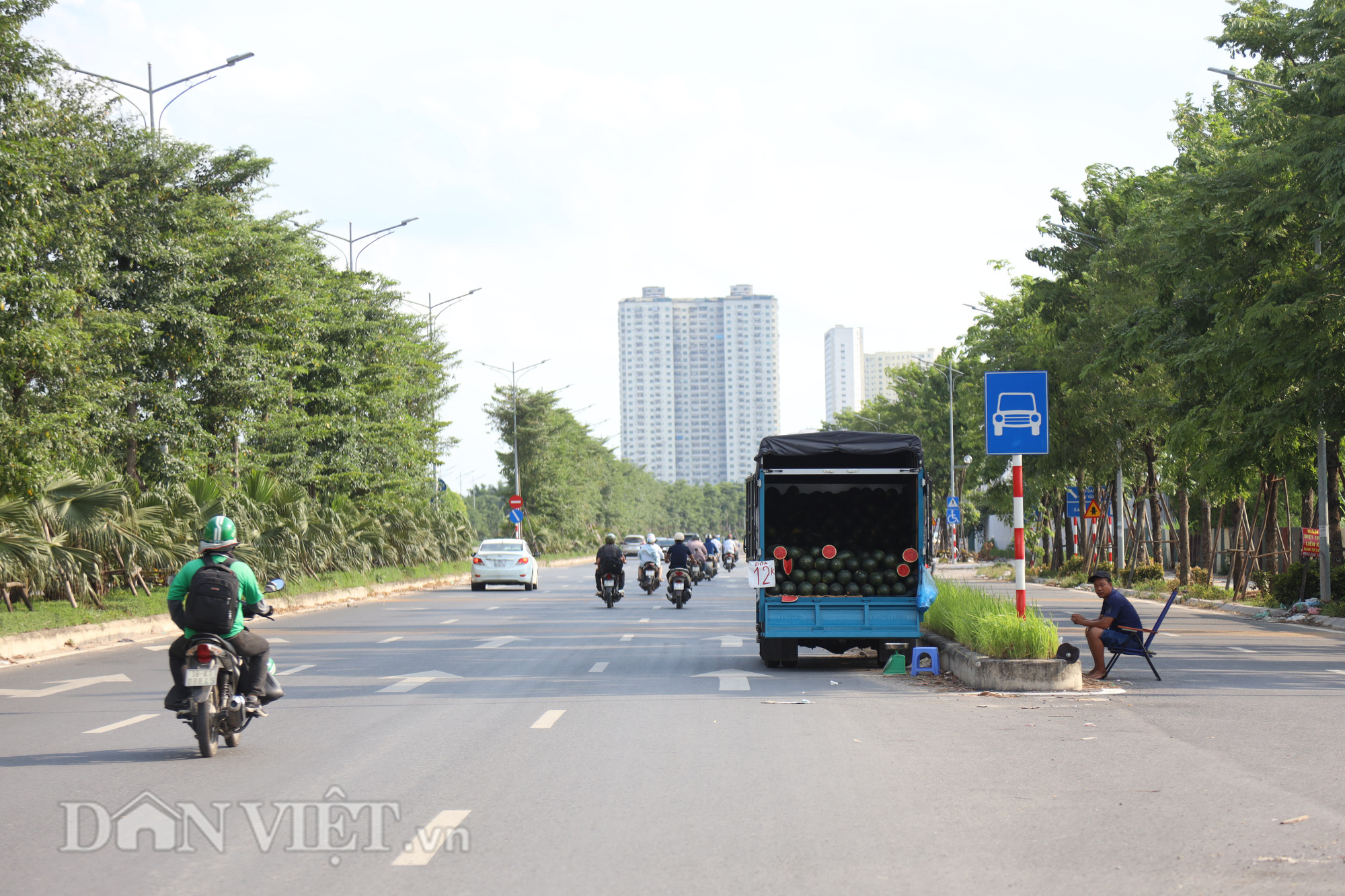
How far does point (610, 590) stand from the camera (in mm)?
32531

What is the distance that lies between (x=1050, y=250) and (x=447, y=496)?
1358 inches

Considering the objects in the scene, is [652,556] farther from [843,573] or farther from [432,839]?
[432,839]

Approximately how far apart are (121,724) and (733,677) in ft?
23.1

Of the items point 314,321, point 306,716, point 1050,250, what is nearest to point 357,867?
point 306,716

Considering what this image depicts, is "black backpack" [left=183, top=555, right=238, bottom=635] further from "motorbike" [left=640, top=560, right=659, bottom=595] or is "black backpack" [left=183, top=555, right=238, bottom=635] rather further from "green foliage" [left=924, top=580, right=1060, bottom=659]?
"motorbike" [left=640, top=560, right=659, bottom=595]

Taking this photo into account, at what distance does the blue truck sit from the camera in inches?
671

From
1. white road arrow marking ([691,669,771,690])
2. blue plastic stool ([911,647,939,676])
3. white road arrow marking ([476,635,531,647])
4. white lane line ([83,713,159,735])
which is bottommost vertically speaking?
white road arrow marking ([691,669,771,690])

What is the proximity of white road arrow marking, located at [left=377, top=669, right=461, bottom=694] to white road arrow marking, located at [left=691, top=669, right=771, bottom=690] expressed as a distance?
10.1 ft

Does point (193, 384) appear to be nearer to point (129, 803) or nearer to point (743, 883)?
point (129, 803)

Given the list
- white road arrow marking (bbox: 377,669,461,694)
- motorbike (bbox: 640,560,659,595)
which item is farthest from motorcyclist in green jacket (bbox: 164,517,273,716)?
motorbike (bbox: 640,560,659,595)

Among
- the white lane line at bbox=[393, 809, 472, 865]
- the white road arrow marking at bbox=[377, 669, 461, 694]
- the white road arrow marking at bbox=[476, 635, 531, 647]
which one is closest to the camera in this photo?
the white lane line at bbox=[393, 809, 472, 865]

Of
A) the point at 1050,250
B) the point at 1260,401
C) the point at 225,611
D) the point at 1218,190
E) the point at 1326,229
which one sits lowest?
the point at 225,611

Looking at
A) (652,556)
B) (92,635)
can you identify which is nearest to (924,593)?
(92,635)

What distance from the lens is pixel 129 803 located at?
827 centimetres
